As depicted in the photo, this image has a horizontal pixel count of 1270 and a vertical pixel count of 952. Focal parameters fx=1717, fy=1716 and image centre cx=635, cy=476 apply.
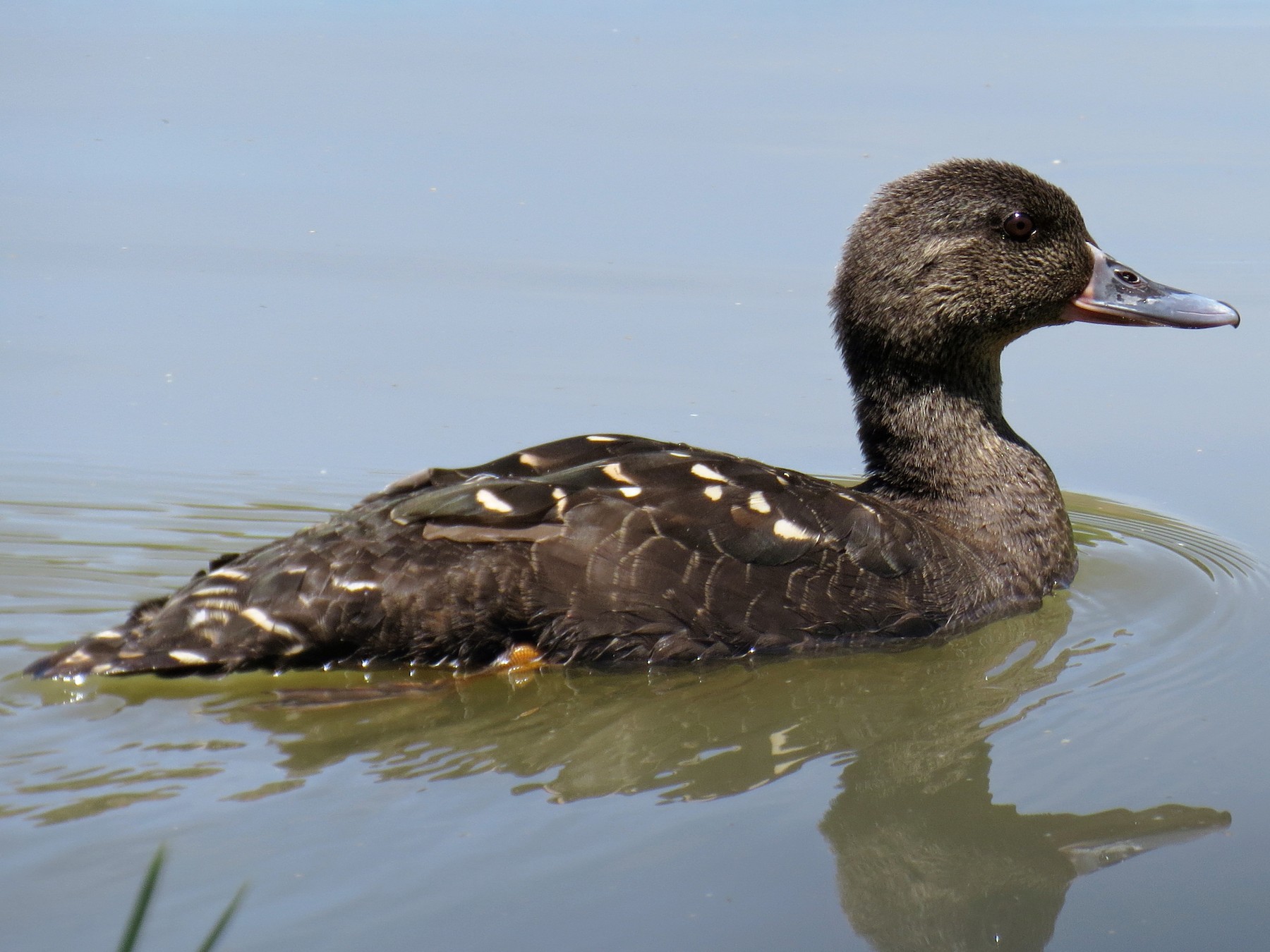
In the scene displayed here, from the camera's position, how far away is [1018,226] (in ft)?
21.6

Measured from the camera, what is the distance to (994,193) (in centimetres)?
657

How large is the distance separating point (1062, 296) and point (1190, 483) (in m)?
1.24

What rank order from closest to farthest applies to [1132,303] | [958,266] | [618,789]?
[618,789] → [958,266] → [1132,303]

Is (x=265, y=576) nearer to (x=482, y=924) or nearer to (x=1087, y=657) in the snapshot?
(x=482, y=924)

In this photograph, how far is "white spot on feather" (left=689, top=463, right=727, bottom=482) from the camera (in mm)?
5801

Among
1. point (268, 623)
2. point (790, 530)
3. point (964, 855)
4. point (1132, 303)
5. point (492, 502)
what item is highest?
point (1132, 303)

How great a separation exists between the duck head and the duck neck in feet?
0.22

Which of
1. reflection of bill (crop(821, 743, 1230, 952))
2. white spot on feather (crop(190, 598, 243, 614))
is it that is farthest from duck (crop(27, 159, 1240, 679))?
reflection of bill (crop(821, 743, 1230, 952))

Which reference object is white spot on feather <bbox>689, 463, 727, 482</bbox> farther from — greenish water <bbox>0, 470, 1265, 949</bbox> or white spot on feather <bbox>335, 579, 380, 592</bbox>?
white spot on feather <bbox>335, 579, 380, 592</bbox>

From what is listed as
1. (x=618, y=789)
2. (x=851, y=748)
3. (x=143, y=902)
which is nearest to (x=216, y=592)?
(x=618, y=789)

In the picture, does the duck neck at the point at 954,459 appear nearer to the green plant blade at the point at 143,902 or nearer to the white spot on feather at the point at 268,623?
the white spot on feather at the point at 268,623

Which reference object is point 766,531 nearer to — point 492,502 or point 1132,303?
point 492,502

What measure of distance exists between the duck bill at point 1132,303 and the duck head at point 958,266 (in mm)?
14

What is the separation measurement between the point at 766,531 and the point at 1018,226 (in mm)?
1757
